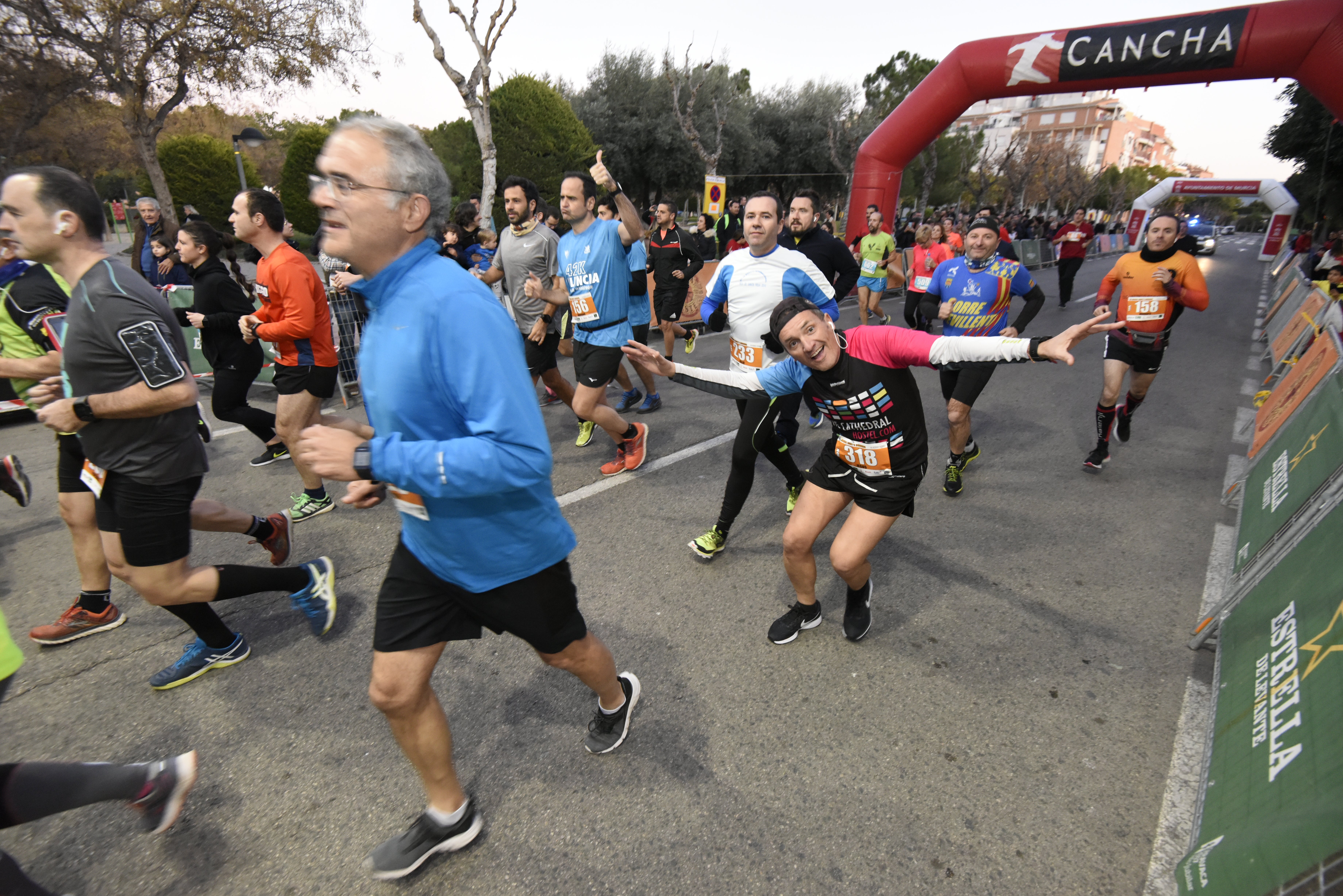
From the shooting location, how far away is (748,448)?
3678 millimetres

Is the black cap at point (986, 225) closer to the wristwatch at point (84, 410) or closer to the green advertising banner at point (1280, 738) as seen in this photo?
the green advertising banner at point (1280, 738)

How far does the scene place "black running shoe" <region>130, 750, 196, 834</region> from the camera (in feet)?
6.40

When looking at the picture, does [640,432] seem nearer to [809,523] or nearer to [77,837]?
[809,523]

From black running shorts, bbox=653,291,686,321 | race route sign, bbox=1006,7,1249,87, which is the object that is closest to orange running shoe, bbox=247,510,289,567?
black running shorts, bbox=653,291,686,321

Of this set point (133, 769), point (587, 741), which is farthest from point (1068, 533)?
point (133, 769)

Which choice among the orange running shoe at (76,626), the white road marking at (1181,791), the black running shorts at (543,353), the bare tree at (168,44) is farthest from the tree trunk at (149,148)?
the white road marking at (1181,791)

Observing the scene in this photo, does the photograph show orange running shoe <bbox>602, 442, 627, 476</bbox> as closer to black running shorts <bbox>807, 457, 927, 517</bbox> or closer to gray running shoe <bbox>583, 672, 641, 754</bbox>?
black running shorts <bbox>807, 457, 927, 517</bbox>

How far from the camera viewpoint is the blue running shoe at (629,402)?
6.57 m

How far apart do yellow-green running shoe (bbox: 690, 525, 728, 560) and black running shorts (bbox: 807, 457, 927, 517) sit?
1027 millimetres

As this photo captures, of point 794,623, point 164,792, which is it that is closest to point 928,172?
point 794,623

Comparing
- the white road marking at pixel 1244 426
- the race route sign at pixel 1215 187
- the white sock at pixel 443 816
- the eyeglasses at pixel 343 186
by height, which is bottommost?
the white road marking at pixel 1244 426

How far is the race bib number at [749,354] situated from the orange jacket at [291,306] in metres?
2.60

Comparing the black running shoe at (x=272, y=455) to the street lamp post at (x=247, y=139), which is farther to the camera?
the street lamp post at (x=247, y=139)

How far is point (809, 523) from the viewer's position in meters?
2.88
